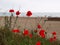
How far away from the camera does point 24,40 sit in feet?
20.2

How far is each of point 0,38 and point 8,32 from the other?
2.16 feet

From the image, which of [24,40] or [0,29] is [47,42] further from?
[0,29]

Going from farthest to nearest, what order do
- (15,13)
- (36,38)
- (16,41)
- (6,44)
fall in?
(36,38), (15,13), (16,41), (6,44)

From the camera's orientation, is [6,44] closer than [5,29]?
Yes

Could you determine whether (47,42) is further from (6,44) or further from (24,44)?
(6,44)

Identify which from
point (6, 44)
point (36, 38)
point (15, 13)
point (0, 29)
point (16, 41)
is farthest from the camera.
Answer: point (36, 38)

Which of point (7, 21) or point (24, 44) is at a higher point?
point (7, 21)

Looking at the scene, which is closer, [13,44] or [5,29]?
[13,44]

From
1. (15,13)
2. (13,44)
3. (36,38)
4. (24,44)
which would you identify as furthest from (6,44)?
(36,38)

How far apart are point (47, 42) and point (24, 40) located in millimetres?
1104

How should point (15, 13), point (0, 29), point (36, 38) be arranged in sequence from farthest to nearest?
1. point (36, 38)
2. point (15, 13)
3. point (0, 29)

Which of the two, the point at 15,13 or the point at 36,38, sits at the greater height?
the point at 15,13

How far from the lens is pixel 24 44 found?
5805 mm

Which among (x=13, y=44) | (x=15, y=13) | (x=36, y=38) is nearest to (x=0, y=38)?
(x=13, y=44)
